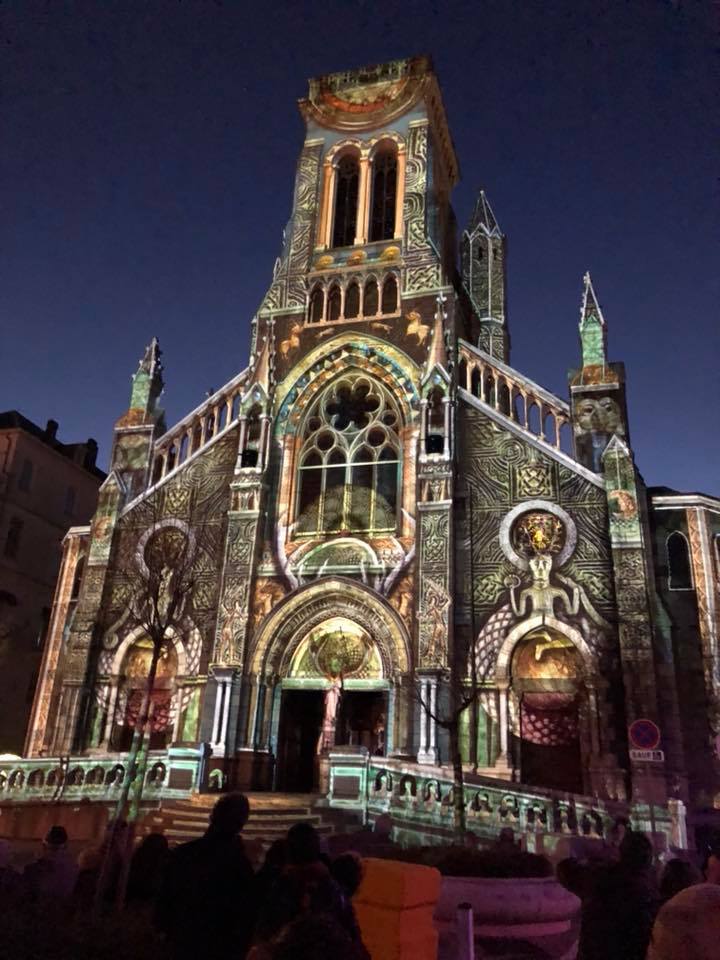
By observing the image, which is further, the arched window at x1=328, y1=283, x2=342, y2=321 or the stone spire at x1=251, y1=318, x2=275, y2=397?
the arched window at x1=328, y1=283, x2=342, y2=321

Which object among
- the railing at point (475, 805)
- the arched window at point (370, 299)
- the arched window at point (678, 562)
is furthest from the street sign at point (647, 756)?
the arched window at point (370, 299)

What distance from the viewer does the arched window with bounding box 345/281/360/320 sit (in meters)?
29.8

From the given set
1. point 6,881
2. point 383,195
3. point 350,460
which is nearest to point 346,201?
point 383,195

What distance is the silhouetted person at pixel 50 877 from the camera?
7.59m

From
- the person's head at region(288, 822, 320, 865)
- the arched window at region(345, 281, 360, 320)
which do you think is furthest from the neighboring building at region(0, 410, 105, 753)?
the person's head at region(288, 822, 320, 865)

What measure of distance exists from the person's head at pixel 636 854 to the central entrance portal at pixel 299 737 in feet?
64.8

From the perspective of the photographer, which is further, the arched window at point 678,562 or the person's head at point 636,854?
the arched window at point 678,562

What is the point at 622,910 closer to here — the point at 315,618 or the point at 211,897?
the point at 211,897

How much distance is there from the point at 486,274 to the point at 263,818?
108ft

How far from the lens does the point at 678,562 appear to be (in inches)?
936

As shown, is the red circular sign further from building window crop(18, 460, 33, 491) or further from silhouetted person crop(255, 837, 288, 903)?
building window crop(18, 460, 33, 491)

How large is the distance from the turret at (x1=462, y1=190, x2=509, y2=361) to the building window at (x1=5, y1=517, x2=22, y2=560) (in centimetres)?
2566

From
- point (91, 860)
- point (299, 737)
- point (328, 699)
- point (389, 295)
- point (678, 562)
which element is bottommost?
point (91, 860)

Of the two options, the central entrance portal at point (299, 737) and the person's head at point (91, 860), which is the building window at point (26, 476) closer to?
the central entrance portal at point (299, 737)
